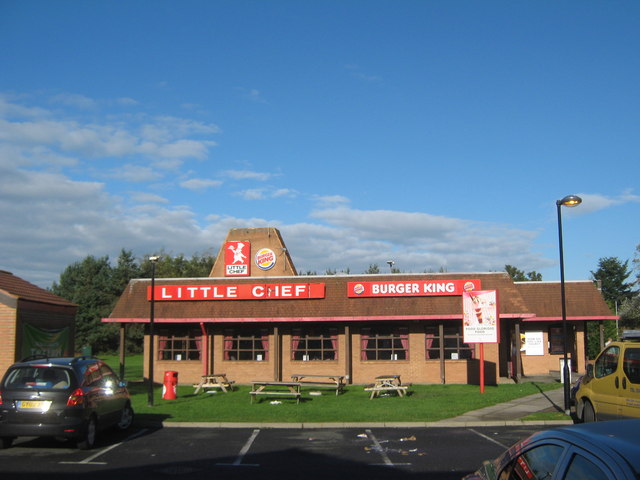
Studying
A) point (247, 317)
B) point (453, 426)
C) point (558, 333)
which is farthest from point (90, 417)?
point (558, 333)

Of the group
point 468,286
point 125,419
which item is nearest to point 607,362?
point 125,419

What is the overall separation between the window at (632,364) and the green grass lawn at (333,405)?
4.40 metres

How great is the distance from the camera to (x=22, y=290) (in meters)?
21.0

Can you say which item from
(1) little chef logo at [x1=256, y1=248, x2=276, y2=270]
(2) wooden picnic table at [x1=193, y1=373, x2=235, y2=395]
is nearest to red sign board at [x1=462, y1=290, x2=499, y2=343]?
(2) wooden picnic table at [x1=193, y1=373, x2=235, y2=395]

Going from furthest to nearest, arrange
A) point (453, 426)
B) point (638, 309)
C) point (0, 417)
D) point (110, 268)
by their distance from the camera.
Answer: point (110, 268), point (638, 309), point (453, 426), point (0, 417)

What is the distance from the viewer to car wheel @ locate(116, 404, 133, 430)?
14.4 meters

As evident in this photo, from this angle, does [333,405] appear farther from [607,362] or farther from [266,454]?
[607,362]

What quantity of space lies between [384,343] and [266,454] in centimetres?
1725

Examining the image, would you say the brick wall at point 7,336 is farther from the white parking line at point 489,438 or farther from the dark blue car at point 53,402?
the white parking line at point 489,438

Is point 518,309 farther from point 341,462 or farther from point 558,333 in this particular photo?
point 341,462

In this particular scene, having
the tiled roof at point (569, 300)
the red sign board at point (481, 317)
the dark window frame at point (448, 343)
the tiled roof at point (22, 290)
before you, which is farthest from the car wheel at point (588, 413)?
the tiled roof at point (569, 300)

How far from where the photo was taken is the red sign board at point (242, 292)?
28719 mm

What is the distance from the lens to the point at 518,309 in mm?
27094

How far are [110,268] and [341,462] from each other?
7161 cm
